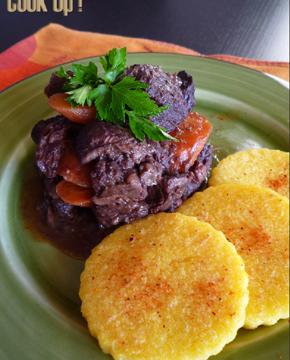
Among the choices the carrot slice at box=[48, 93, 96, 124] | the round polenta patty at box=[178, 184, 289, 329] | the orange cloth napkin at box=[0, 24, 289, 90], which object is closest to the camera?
the round polenta patty at box=[178, 184, 289, 329]

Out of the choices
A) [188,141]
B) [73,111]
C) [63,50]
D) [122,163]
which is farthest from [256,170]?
[63,50]

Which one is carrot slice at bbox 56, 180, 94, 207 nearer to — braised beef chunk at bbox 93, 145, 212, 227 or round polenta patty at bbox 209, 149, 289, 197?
braised beef chunk at bbox 93, 145, 212, 227

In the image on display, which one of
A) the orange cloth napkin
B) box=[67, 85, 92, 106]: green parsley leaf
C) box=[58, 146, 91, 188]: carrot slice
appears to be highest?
box=[67, 85, 92, 106]: green parsley leaf

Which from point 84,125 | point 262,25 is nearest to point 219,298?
point 84,125

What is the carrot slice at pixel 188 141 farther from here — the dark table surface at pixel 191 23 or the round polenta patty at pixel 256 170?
the dark table surface at pixel 191 23

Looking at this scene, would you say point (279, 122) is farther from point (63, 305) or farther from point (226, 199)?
point (63, 305)

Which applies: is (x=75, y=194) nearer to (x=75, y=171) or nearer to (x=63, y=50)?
(x=75, y=171)

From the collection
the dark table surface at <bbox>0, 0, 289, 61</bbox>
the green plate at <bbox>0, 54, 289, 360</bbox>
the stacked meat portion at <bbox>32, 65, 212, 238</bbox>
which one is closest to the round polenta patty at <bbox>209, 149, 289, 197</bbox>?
the stacked meat portion at <bbox>32, 65, 212, 238</bbox>
